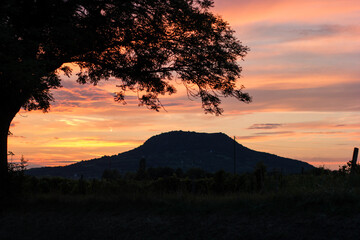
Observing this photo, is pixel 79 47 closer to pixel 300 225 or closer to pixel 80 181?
pixel 300 225

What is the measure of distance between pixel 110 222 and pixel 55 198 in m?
4.94

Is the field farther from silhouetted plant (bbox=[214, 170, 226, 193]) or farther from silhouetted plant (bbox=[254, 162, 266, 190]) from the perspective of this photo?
silhouetted plant (bbox=[214, 170, 226, 193])

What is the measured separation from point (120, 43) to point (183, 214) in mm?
9691

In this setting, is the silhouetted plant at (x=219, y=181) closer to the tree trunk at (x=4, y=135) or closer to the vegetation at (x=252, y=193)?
the vegetation at (x=252, y=193)

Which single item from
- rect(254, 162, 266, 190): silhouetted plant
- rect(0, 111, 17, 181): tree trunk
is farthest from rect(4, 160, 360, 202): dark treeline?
rect(0, 111, 17, 181): tree trunk

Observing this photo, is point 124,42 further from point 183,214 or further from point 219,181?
point 219,181

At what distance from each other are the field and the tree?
3.68 metres

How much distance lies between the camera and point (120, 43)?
20969 mm

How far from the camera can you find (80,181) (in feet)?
107

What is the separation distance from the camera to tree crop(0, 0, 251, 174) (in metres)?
18.9

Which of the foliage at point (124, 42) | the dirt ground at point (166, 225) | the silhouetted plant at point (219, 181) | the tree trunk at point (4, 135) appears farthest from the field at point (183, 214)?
the silhouetted plant at point (219, 181)

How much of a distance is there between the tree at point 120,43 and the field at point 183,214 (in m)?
3.68

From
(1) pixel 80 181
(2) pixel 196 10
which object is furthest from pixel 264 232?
(1) pixel 80 181

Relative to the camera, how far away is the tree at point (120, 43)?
18.9 m
